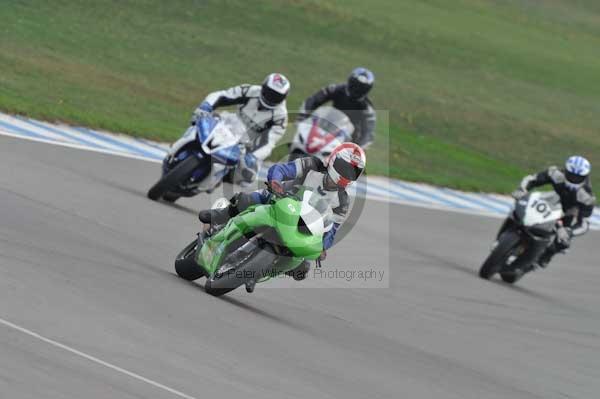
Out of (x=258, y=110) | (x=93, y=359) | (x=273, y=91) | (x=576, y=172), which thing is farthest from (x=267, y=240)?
(x=576, y=172)

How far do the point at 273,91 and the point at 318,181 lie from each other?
4.80 m

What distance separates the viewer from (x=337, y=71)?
31.1 metres

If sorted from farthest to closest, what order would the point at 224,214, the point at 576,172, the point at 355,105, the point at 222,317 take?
the point at 355,105 → the point at 576,172 → the point at 224,214 → the point at 222,317

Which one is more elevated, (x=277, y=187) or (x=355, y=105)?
(x=277, y=187)

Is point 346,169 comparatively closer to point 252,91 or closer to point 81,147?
point 252,91

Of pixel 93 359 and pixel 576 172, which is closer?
pixel 93 359

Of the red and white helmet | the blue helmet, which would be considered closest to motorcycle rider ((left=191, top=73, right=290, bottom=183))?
the blue helmet

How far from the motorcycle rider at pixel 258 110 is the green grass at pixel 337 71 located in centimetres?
411

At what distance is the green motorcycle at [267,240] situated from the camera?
9523mm

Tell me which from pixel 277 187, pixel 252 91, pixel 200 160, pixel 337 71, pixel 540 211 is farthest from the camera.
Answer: pixel 337 71

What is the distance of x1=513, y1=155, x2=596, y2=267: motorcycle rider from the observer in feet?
53.5

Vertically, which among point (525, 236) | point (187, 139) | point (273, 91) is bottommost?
point (525, 236)

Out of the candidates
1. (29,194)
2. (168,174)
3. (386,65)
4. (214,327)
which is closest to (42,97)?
(168,174)

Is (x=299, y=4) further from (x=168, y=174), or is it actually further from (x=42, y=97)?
(x=168, y=174)
